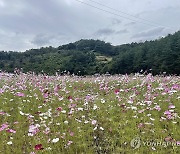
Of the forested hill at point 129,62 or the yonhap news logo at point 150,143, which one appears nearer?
the yonhap news logo at point 150,143

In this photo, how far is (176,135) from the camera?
5.08m

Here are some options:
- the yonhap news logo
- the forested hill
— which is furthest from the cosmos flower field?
the forested hill

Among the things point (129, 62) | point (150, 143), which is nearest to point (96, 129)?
point (150, 143)

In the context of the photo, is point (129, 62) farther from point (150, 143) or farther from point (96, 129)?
point (150, 143)

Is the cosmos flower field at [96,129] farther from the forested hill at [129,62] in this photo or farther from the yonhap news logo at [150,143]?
the forested hill at [129,62]

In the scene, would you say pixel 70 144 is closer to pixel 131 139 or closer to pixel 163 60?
pixel 131 139

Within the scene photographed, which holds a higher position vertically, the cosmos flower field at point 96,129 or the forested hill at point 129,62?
the forested hill at point 129,62

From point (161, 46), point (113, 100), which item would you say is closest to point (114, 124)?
point (113, 100)

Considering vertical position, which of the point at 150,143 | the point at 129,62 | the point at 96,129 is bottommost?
the point at 150,143

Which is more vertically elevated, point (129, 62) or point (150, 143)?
point (129, 62)

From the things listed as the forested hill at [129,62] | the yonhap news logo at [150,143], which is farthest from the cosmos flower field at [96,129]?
the forested hill at [129,62]

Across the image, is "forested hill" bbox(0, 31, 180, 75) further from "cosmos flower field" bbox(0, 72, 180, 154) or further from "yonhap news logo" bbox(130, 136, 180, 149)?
"yonhap news logo" bbox(130, 136, 180, 149)

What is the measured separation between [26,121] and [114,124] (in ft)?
Answer: 8.12

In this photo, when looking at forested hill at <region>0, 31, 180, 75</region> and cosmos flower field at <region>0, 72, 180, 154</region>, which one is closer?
cosmos flower field at <region>0, 72, 180, 154</region>
